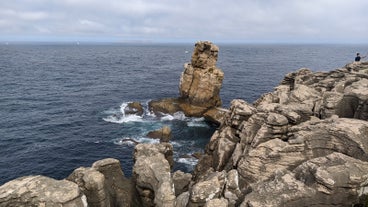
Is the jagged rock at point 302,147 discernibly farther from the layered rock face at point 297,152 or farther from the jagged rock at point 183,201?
the jagged rock at point 183,201

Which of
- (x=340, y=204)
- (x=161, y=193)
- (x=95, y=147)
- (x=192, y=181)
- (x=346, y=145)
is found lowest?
(x=95, y=147)

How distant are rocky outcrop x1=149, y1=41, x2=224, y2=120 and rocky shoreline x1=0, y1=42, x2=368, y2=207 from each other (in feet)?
126

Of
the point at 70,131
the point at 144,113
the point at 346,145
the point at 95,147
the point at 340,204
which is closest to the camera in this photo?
the point at 340,204

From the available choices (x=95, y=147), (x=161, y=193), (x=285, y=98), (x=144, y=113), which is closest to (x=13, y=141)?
(x=95, y=147)

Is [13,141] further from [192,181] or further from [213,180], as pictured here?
[213,180]

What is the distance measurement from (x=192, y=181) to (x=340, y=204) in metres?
16.8

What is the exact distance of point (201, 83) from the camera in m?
75.6

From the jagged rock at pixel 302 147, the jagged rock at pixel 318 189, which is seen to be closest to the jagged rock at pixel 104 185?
the jagged rock at pixel 302 147

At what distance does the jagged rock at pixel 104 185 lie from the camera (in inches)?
786

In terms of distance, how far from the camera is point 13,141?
5931 centimetres

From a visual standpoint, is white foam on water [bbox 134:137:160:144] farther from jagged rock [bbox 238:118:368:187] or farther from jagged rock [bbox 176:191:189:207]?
jagged rock [bbox 238:118:368:187]

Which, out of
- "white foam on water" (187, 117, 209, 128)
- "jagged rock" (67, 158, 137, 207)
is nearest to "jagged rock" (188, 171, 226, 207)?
"jagged rock" (67, 158, 137, 207)

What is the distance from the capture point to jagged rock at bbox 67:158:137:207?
1995cm

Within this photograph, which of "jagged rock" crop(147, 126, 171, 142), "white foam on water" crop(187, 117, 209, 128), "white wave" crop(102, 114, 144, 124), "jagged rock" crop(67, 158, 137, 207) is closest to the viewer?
"jagged rock" crop(67, 158, 137, 207)
